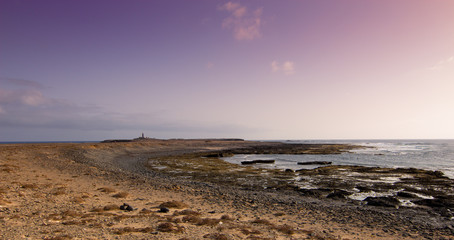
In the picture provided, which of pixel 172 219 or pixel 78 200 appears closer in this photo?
pixel 172 219

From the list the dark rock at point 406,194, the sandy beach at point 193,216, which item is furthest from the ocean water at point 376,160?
the sandy beach at point 193,216

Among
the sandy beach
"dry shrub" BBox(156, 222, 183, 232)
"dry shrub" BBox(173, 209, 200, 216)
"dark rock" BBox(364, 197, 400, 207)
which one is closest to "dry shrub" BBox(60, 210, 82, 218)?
the sandy beach

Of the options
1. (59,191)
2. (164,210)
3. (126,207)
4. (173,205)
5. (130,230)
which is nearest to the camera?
(130,230)

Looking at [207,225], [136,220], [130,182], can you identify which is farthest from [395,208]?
[130,182]

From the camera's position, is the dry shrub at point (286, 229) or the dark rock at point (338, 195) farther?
the dark rock at point (338, 195)

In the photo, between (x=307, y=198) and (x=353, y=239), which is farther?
(x=307, y=198)

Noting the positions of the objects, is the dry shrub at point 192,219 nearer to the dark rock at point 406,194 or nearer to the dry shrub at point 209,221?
the dry shrub at point 209,221

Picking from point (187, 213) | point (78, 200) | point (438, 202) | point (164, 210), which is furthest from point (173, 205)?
point (438, 202)

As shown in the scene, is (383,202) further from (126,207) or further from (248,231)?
(126,207)

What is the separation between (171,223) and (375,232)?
31.0 feet

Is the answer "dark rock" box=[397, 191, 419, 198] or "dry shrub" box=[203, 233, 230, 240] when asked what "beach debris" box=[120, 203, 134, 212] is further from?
"dark rock" box=[397, 191, 419, 198]

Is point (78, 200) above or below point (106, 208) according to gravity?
above

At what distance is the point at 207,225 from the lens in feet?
36.2

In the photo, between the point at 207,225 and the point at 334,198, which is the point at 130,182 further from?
the point at 334,198
